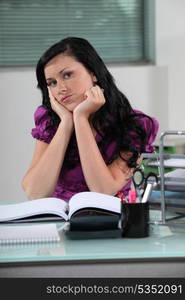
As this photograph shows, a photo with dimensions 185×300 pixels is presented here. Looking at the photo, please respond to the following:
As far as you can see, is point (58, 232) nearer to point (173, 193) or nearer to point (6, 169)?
point (173, 193)

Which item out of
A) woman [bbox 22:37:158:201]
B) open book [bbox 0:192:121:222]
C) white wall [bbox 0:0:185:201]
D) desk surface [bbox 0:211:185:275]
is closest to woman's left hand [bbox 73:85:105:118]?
woman [bbox 22:37:158:201]

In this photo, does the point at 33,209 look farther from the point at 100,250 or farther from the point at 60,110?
the point at 60,110

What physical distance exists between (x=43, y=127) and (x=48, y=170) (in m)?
0.23

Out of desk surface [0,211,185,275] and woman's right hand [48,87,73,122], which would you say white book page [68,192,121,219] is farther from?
woman's right hand [48,87,73,122]

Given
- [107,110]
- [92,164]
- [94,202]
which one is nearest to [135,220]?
[94,202]

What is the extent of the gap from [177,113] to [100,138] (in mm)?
2023

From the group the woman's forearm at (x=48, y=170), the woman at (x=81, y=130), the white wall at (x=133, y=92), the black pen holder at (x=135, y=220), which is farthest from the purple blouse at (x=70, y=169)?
the white wall at (x=133, y=92)

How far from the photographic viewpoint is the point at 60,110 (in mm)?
2102

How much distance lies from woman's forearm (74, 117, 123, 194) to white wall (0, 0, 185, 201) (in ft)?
6.71

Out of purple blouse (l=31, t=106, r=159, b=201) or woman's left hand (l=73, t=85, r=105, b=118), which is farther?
purple blouse (l=31, t=106, r=159, b=201)

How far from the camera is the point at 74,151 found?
2.17 meters

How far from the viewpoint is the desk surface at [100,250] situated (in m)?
1.11

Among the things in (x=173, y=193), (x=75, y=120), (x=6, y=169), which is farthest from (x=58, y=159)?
(x=6, y=169)

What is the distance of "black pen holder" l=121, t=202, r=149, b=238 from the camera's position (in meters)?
1.27
